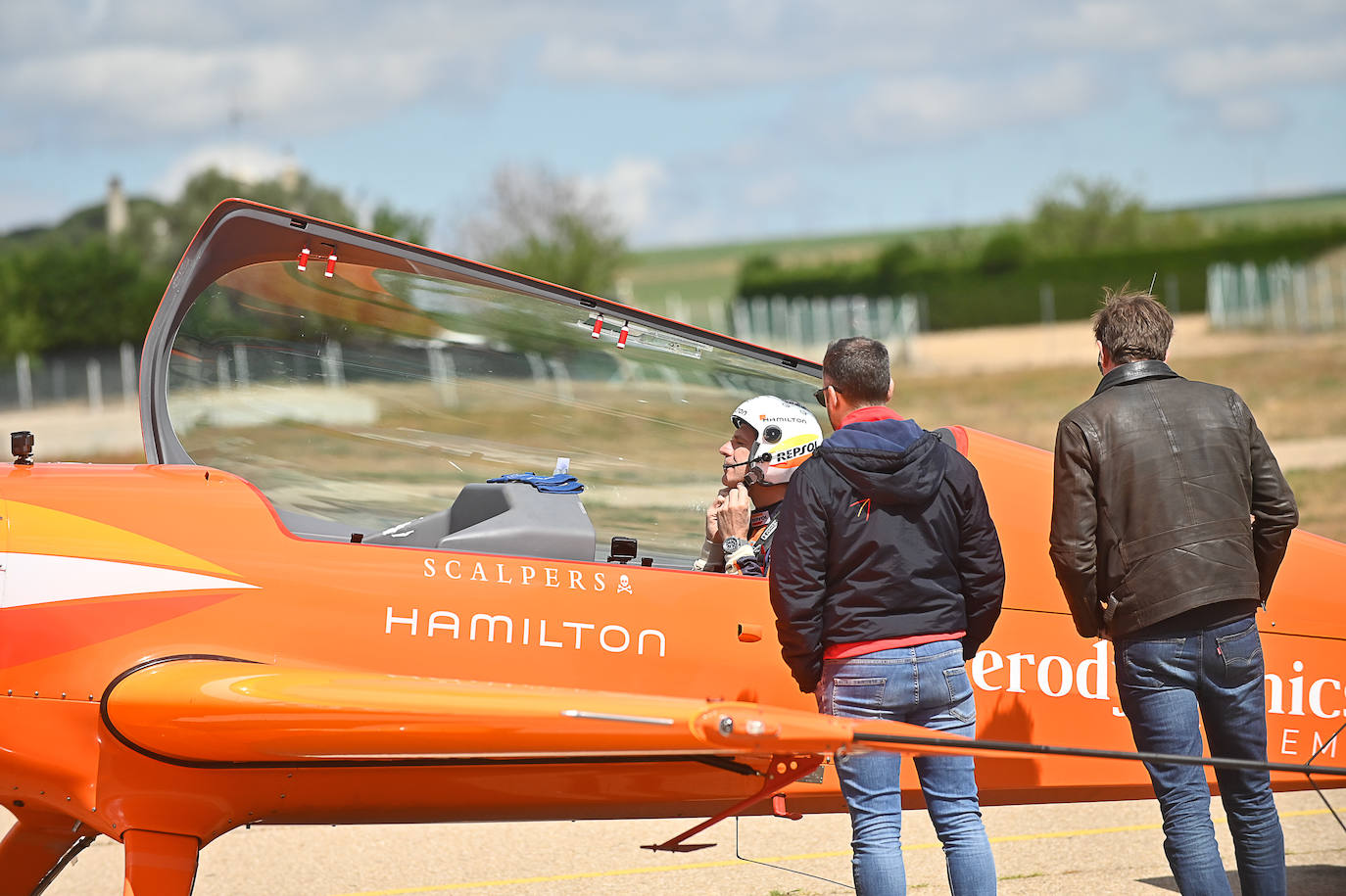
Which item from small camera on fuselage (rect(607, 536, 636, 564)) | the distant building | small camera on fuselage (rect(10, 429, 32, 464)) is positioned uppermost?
the distant building

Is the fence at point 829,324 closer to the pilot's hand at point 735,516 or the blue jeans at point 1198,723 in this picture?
the pilot's hand at point 735,516

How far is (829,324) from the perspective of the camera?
4578 centimetres

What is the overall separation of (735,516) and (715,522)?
0.12 meters

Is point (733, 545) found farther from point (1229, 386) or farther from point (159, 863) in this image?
point (1229, 386)

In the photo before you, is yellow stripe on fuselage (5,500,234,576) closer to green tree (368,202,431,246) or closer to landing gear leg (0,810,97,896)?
landing gear leg (0,810,97,896)

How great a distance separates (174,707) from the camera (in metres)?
3.27

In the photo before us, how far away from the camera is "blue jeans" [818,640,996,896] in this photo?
3.01 meters

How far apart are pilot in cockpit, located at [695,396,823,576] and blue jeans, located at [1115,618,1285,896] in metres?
1.29

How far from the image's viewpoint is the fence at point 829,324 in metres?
42.4

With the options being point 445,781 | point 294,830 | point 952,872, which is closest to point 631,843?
point 294,830

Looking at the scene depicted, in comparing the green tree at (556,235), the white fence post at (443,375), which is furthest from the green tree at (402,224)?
the white fence post at (443,375)

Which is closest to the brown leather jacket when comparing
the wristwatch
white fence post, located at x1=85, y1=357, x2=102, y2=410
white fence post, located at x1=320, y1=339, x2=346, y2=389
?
the wristwatch

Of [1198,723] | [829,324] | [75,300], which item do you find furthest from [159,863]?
[75,300]

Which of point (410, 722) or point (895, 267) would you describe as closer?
point (410, 722)
